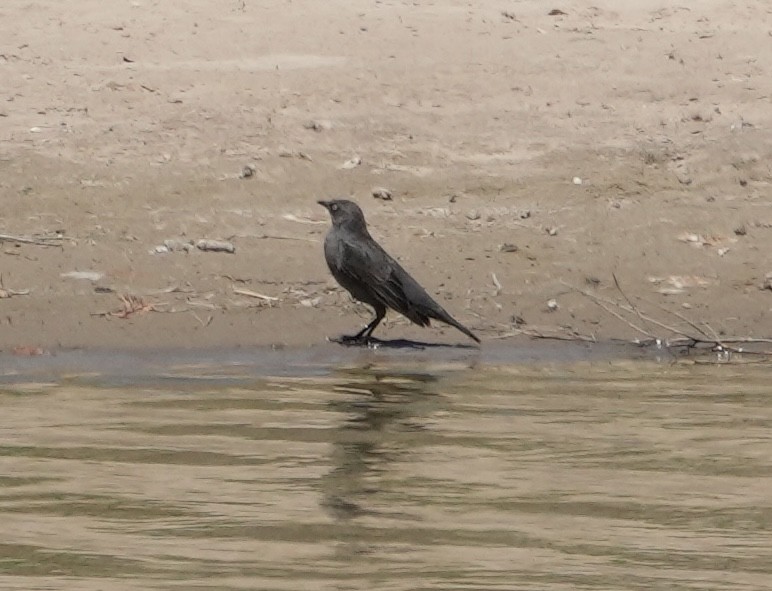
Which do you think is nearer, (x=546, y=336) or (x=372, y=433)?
(x=372, y=433)

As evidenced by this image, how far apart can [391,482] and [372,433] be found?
74cm

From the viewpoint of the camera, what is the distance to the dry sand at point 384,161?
361 inches

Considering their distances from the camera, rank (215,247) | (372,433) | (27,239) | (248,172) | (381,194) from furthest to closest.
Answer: (248,172), (381,194), (215,247), (27,239), (372,433)

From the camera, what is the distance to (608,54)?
40.0 feet

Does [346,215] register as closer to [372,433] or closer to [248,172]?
[248,172]

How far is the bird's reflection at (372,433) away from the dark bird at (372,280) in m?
→ 0.50

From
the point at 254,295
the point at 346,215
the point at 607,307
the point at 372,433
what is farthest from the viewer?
the point at 607,307

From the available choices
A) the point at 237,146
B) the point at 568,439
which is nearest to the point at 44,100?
the point at 237,146

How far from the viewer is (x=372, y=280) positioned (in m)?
8.65

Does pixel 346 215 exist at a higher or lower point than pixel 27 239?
higher

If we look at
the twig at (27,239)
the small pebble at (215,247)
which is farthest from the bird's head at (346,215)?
the twig at (27,239)

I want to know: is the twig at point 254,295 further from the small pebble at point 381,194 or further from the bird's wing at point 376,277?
the small pebble at point 381,194

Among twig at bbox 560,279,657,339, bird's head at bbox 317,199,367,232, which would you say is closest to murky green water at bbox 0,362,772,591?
twig at bbox 560,279,657,339

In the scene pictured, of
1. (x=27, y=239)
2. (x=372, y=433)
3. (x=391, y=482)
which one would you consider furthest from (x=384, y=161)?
(x=391, y=482)
